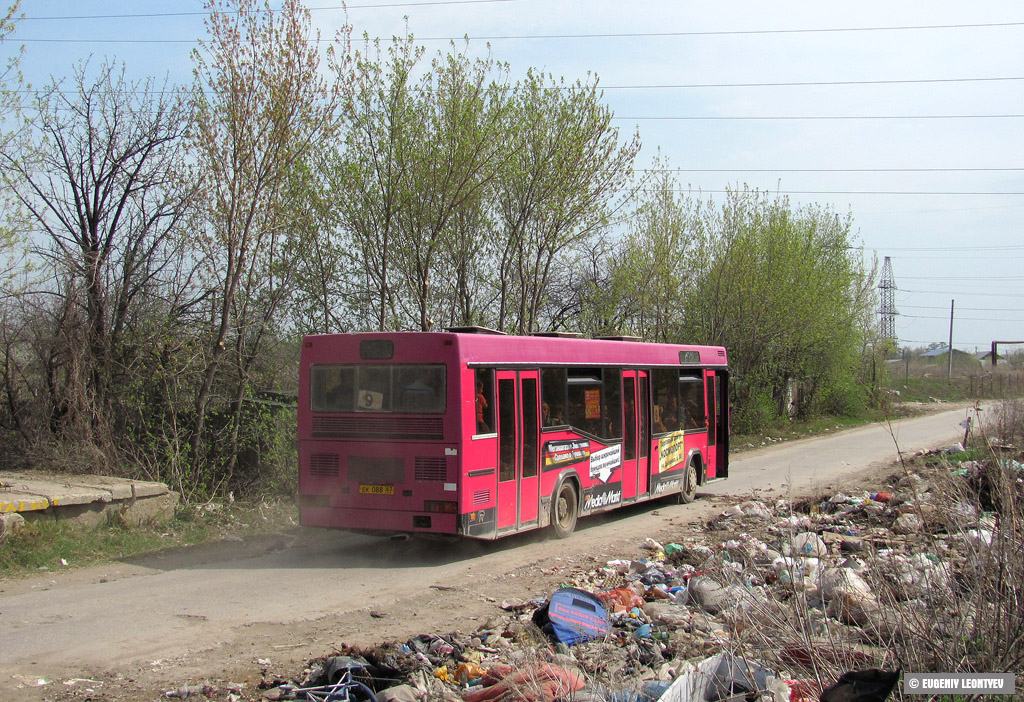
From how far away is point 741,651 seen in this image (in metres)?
4.96

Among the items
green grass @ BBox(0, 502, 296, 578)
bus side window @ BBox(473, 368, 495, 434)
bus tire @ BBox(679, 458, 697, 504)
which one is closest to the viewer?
green grass @ BBox(0, 502, 296, 578)

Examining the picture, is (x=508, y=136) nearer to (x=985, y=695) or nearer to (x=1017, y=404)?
(x=1017, y=404)

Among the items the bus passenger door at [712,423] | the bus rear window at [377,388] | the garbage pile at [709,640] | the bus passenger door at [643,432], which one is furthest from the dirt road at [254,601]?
the bus passenger door at [712,423]

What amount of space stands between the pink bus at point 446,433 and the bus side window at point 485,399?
0.6 inches

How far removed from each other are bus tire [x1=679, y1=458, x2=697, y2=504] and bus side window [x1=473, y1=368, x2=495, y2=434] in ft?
21.3

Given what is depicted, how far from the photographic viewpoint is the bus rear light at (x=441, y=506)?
10336 mm

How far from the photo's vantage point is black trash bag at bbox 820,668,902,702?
14.4 ft

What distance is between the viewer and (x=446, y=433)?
Result: 10.4 m

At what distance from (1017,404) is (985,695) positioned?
16220mm

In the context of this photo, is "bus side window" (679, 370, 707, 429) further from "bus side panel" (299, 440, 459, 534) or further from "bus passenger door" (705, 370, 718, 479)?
"bus side panel" (299, 440, 459, 534)

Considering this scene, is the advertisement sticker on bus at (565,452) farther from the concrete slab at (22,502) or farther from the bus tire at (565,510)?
the concrete slab at (22,502)

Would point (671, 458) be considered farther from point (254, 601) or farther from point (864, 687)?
point (864, 687)

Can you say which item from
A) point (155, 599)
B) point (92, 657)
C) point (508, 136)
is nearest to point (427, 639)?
point (92, 657)

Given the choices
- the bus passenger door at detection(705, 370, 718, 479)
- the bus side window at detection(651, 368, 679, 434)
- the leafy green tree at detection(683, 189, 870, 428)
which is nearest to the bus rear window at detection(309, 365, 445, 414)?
the bus side window at detection(651, 368, 679, 434)
